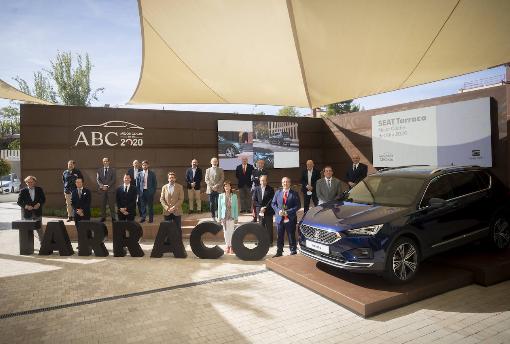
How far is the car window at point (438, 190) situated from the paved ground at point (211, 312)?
1671 millimetres

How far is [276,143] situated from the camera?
55.5ft

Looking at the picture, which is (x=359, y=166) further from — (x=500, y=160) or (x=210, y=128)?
(x=210, y=128)

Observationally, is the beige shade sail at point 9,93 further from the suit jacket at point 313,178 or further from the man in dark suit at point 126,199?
the suit jacket at point 313,178

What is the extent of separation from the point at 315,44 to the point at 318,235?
19.3 feet

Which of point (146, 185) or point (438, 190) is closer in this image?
point (438, 190)

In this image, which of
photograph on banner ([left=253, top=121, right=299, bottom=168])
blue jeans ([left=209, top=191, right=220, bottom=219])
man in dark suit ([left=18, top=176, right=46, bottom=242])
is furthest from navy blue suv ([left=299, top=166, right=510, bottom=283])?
photograph on banner ([left=253, top=121, right=299, bottom=168])

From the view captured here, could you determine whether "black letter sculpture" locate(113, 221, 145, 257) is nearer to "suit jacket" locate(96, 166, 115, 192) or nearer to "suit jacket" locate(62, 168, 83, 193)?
"suit jacket" locate(96, 166, 115, 192)

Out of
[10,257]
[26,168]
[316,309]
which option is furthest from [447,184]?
[26,168]

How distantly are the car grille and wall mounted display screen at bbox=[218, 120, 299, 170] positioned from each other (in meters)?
9.73

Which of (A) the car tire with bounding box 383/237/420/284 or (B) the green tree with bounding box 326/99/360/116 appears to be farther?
(B) the green tree with bounding box 326/99/360/116

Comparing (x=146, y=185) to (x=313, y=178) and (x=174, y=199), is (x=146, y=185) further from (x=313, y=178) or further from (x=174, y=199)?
(x=313, y=178)

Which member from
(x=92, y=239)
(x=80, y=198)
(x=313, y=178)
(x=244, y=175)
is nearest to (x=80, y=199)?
(x=80, y=198)

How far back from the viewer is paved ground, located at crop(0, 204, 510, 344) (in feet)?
14.6

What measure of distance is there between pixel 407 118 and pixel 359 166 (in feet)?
12.7
